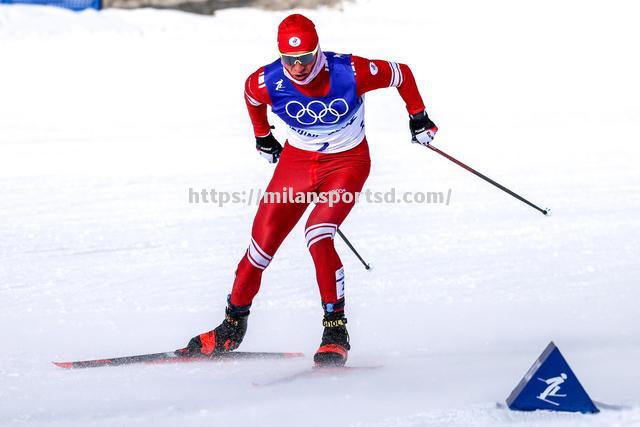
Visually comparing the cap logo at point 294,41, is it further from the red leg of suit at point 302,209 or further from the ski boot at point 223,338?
the ski boot at point 223,338

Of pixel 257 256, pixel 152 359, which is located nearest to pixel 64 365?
pixel 152 359

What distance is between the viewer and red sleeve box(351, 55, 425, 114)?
4395 millimetres

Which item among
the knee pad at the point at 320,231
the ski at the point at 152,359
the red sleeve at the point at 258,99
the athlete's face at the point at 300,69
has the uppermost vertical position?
the athlete's face at the point at 300,69

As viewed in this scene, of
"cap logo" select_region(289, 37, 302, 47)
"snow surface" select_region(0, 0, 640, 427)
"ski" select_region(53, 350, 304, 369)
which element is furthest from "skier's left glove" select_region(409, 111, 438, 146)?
"ski" select_region(53, 350, 304, 369)

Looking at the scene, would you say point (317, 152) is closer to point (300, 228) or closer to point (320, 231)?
point (320, 231)

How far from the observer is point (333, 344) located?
4.46 metres

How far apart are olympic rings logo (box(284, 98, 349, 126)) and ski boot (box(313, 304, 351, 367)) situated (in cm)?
91

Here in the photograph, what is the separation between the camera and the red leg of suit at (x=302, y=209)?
448 cm

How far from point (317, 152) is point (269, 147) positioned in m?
0.36

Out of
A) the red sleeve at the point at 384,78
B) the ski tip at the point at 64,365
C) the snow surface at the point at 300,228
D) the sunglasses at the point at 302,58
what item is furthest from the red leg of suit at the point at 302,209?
the ski tip at the point at 64,365

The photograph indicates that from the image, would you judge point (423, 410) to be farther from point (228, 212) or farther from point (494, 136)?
point (494, 136)

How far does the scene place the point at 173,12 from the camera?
13219mm

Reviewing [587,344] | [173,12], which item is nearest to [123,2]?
[173,12]

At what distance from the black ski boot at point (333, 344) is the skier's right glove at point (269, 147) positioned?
89 cm
